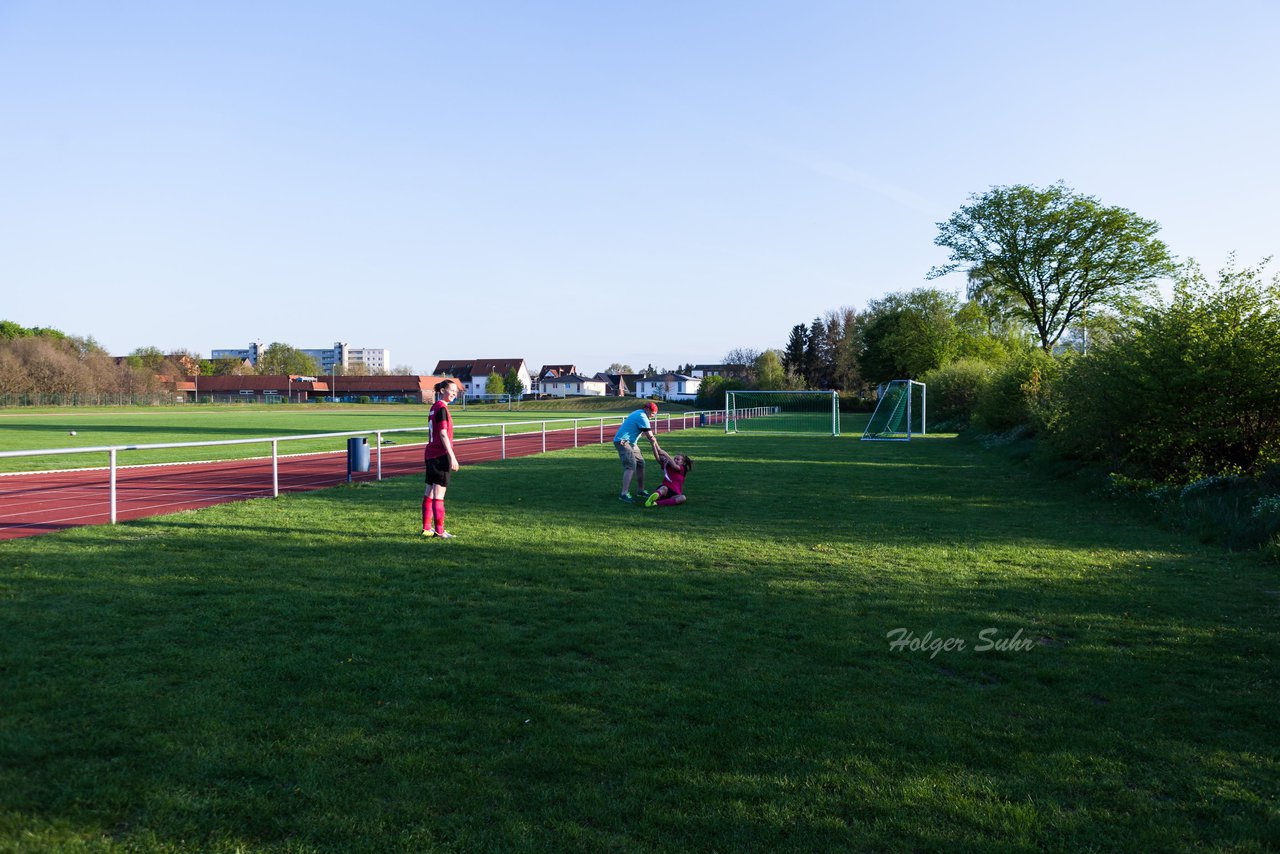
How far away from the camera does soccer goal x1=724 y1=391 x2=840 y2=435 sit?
4672cm

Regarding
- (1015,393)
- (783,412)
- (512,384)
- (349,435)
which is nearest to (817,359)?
(783,412)

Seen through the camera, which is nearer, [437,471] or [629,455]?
[437,471]

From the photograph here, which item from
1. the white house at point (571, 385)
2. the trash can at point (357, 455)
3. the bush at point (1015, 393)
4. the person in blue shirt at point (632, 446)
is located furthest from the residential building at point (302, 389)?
the person in blue shirt at point (632, 446)

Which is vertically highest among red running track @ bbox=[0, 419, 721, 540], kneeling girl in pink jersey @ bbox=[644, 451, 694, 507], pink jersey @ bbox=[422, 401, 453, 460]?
pink jersey @ bbox=[422, 401, 453, 460]

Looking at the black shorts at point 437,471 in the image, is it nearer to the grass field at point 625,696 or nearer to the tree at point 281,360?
the grass field at point 625,696

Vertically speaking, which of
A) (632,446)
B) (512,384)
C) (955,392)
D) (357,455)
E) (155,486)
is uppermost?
(512,384)

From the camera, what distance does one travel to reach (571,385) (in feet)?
518

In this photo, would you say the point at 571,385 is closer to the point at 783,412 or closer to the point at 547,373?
the point at 547,373

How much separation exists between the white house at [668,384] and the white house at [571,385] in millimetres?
8605

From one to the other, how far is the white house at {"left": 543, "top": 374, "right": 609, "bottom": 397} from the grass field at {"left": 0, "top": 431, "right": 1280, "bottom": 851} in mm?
148515

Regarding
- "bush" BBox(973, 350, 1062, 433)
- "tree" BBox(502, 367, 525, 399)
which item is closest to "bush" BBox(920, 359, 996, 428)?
"bush" BBox(973, 350, 1062, 433)

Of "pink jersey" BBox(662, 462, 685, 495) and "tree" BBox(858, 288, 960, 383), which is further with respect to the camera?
"tree" BBox(858, 288, 960, 383)

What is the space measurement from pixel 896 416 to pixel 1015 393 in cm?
994

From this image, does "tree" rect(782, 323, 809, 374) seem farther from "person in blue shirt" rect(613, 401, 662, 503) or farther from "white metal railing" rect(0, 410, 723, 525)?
"person in blue shirt" rect(613, 401, 662, 503)
